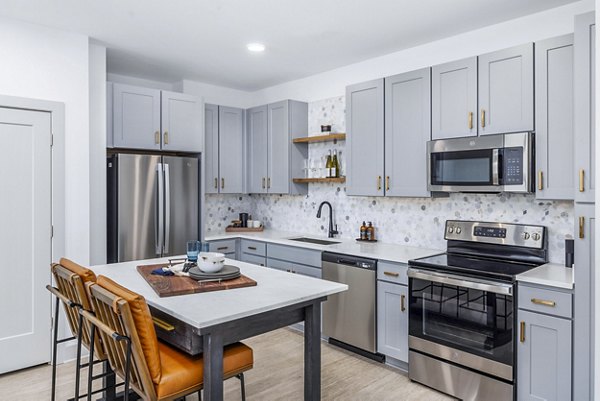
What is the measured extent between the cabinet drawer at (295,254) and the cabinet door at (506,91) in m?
1.73

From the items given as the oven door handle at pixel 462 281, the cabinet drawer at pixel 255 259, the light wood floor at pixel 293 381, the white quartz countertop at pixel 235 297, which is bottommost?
the light wood floor at pixel 293 381

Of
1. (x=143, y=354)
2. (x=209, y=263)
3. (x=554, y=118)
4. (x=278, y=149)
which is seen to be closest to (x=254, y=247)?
(x=278, y=149)

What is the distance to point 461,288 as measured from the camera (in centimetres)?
272

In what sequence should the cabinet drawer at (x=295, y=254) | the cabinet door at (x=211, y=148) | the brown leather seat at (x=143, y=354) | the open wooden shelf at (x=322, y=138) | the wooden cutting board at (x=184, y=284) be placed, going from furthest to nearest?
the cabinet door at (x=211, y=148) → the open wooden shelf at (x=322, y=138) → the cabinet drawer at (x=295, y=254) → the wooden cutting board at (x=184, y=284) → the brown leather seat at (x=143, y=354)

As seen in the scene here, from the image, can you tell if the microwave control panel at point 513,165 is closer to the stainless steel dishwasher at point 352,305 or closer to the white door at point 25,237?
the stainless steel dishwasher at point 352,305

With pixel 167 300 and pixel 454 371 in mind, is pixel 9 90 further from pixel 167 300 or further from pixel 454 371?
pixel 454 371

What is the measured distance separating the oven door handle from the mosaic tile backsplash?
68 cm

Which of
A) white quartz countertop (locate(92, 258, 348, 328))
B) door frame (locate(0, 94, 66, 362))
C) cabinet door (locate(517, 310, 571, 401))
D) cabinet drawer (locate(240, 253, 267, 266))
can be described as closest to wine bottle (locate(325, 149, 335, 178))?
cabinet drawer (locate(240, 253, 267, 266))

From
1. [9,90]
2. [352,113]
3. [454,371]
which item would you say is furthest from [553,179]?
[9,90]

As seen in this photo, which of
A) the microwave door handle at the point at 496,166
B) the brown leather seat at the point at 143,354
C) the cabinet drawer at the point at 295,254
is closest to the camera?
the brown leather seat at the point at 143,354

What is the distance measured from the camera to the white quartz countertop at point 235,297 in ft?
5.72

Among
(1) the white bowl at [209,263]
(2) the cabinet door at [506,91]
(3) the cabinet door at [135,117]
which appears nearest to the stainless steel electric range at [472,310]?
(2) the cabinet door at [506,91]

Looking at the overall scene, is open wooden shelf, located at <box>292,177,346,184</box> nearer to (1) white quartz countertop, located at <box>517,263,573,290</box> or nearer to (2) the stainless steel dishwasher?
(2) the stainless steel dishwasher

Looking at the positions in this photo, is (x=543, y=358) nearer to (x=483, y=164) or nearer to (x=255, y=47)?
(x=483, y=164)
